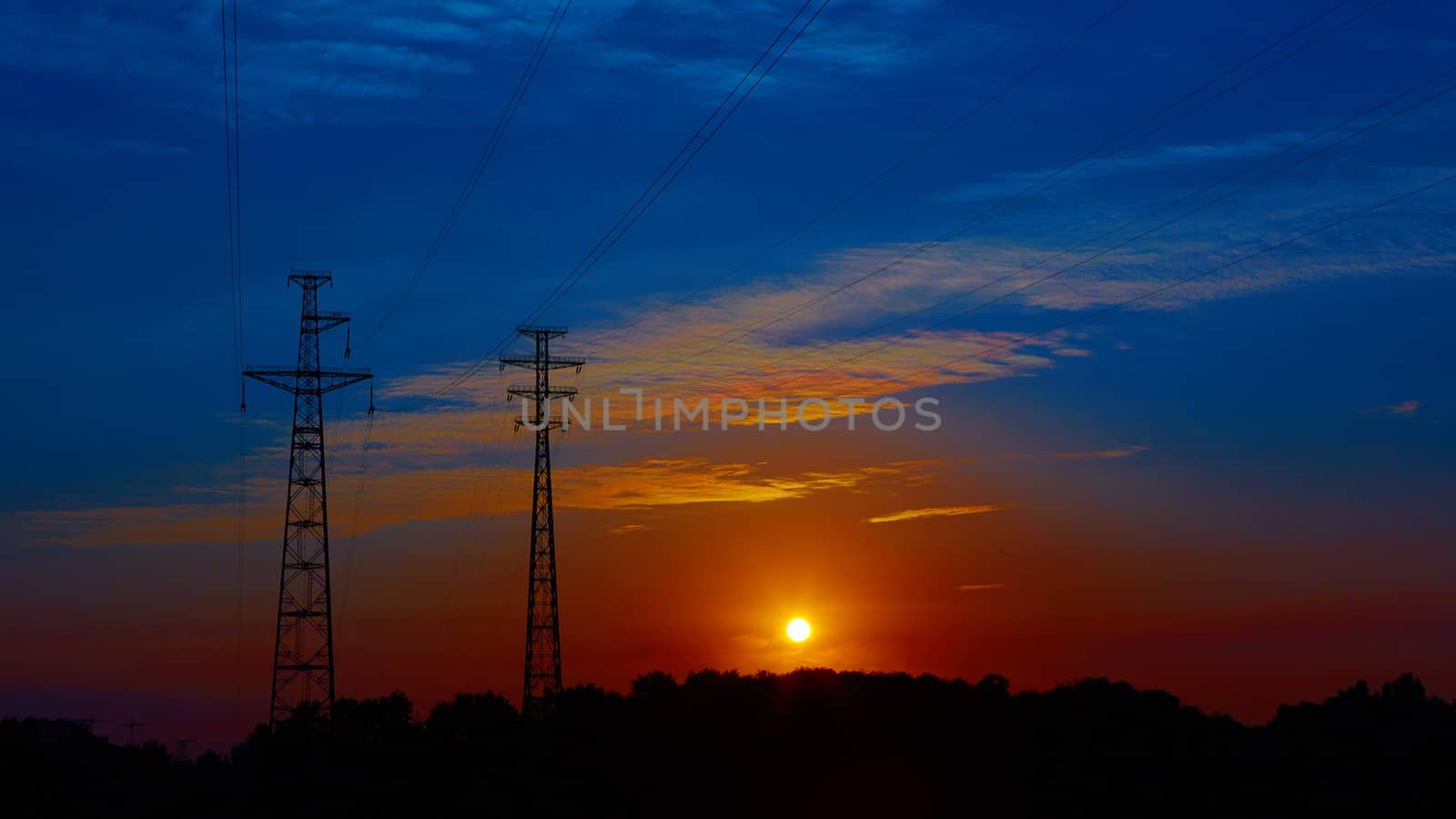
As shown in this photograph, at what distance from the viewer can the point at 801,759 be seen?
78.6 m

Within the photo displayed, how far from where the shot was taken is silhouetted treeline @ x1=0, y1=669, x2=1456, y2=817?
188ft

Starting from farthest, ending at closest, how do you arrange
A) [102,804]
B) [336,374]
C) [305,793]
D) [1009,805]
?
[102,804], [305,793], [336,374], [1009,805]

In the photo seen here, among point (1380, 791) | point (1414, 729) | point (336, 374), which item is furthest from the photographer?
point (336, 374)

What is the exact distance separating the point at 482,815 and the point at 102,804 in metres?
25.8

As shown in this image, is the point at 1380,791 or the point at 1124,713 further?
the point at 1124,713

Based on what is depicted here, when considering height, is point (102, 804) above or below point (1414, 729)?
below

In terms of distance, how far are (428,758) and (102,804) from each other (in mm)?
18473

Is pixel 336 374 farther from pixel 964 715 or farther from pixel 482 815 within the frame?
pixel 964 715

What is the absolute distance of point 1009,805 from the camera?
6494cm

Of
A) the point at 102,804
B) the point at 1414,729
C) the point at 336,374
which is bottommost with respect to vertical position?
the point at 102,804

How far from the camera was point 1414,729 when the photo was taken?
55.7 metres

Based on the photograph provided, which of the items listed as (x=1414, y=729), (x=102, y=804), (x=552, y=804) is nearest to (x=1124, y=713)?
(x=1414, y=729)

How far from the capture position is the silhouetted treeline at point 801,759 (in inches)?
2260

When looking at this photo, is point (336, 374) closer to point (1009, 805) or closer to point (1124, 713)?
point (1009, 805)
